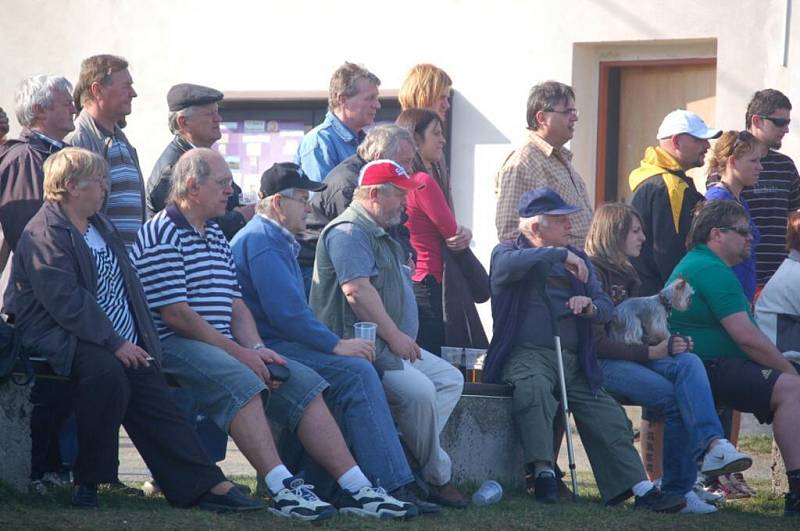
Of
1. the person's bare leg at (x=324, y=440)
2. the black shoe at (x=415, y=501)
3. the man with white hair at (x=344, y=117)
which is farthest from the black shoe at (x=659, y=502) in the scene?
the man with white hair at (x=344, y=117)

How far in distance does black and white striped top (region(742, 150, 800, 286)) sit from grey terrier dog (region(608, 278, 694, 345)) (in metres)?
1.84

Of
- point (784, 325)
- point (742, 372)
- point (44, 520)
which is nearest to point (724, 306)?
point (742, 372)

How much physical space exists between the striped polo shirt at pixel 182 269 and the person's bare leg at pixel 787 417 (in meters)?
2.99

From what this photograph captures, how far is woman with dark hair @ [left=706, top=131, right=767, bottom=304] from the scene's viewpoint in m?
9.12

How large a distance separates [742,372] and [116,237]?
3454mm

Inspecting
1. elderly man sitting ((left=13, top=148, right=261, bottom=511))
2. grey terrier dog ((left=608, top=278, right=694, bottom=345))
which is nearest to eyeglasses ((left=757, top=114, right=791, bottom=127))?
grey terrier dog ((left=608, top=278, right=694, bottom=345))

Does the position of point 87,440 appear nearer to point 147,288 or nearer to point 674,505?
point 147,288

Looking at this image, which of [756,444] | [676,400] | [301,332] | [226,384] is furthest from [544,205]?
[756,444]

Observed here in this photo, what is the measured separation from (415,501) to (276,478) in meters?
0.73

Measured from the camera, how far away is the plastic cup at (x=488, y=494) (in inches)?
294

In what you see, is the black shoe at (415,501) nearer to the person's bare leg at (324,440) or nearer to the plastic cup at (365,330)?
the person's bare leg at (324,440)

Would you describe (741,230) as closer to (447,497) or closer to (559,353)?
(559,353)

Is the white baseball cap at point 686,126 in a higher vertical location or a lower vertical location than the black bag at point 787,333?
higher

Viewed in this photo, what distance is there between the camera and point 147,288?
694 centimetres
